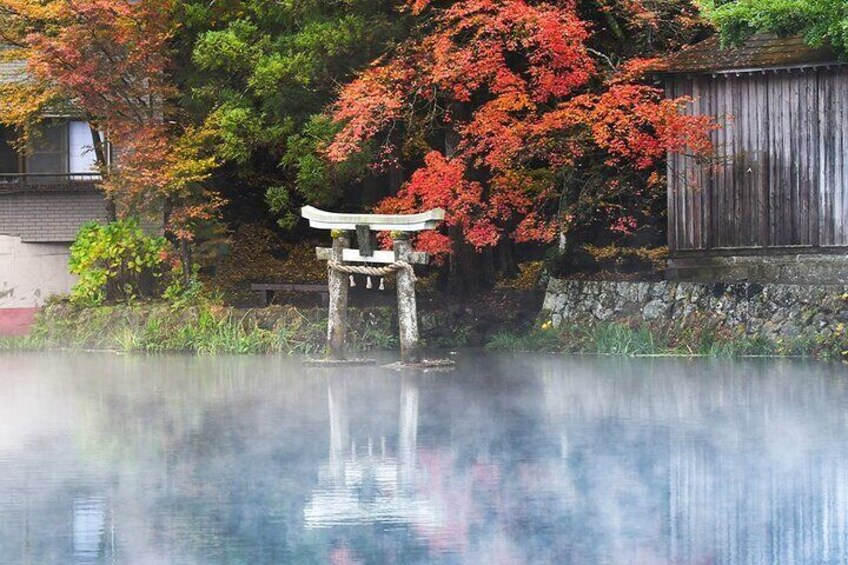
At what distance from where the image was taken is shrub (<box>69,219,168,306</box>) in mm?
28406

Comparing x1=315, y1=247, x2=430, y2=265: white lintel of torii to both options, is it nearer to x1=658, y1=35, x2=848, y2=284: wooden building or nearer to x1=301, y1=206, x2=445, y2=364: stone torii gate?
x1=301, y1=206, x2=445, y2=364: stone torii gate

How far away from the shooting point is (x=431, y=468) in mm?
13039

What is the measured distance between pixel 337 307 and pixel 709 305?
20.2 ft

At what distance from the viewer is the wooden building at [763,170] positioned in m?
24.2

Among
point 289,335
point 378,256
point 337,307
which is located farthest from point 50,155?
point 378,256

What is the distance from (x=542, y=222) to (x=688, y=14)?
5346 millimetres

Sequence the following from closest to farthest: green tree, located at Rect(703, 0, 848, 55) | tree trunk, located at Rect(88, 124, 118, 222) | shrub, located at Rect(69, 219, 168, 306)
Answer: green tree, located at Rect(703, 0, 848, 55)
shrub, located at Rect(69, 219, 168, 306)
tree trunk, located at Rect(88, 124, 118, 222)

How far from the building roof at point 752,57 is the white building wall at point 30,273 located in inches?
549

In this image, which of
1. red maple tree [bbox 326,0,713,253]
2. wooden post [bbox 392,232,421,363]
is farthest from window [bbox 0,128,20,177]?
wooden post [bbox 392,232,421,363]

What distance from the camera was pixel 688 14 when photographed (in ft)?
92.1

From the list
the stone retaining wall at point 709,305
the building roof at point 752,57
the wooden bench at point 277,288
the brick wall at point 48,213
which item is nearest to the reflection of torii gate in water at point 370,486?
the stone retaining wall at point 709,305

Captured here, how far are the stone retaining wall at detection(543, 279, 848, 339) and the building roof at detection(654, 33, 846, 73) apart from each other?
364cm

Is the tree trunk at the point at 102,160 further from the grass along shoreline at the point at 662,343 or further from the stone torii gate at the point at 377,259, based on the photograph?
the grass along shoreline at the point at 662,343

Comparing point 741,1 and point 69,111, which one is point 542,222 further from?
point 69,111
